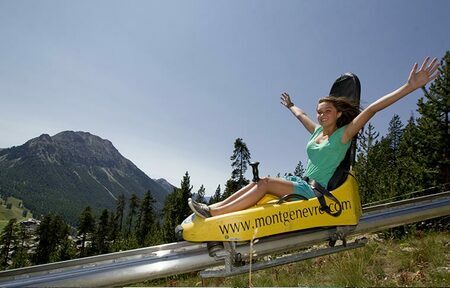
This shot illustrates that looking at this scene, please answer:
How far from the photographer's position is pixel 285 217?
123 inches

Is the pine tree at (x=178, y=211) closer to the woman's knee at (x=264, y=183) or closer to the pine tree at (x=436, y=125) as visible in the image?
the pine tree at (x=436, y=125)

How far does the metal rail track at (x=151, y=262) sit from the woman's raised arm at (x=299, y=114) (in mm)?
1637

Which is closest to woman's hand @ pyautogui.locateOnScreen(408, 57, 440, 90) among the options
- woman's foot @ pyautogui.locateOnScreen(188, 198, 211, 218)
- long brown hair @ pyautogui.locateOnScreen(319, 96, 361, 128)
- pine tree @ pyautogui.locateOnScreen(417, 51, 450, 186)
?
long brown hair @ pyautogui.locateOnScreen(319, 96, 361, 128)

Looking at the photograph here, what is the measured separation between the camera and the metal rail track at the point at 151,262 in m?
2.61

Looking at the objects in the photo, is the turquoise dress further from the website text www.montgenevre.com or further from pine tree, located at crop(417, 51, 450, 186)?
pine tree, located at crop(417, 51, 450, 186)

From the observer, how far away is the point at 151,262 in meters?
2.85

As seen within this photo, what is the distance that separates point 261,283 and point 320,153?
8.03ft

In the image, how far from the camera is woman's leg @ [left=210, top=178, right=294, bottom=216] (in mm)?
3296

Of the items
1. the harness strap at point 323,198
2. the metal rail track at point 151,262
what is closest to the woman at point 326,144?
the harness strap at point 323,198

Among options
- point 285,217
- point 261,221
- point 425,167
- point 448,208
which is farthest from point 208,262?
point 425,167

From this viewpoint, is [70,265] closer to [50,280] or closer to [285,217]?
[50,280]

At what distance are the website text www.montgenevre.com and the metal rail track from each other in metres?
0.19

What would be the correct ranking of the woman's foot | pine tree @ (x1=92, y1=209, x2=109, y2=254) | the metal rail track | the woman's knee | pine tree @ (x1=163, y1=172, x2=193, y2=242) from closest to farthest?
the metal rail track < the woman's foot < the woman's knee < pine tree @ (x1=163, y1=172, x2=193, y2=242) < pine tree @ (x1=92, y1=209, x2=109, y2=254)

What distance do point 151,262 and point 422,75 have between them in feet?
11.2
